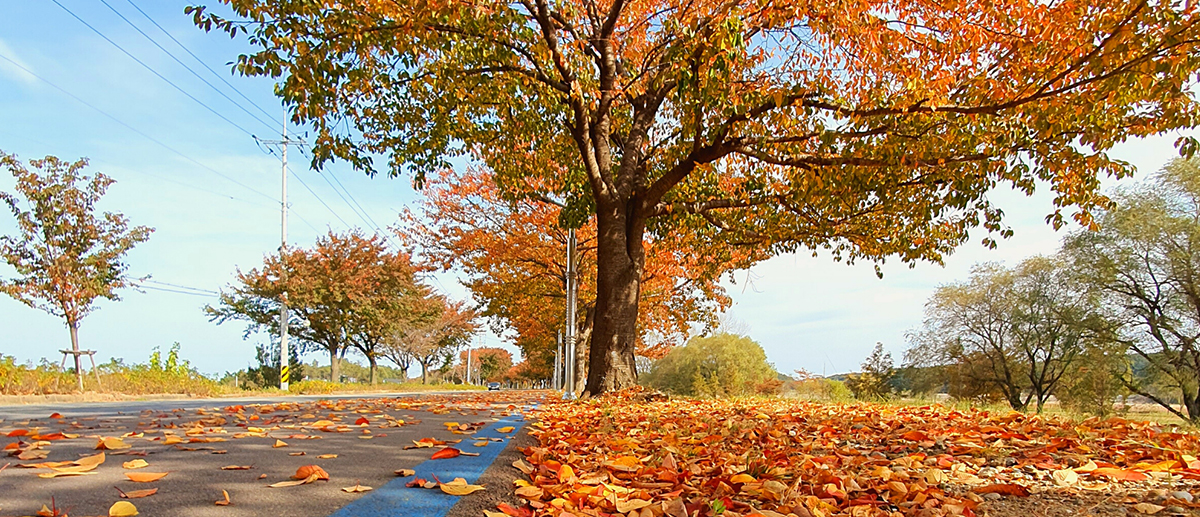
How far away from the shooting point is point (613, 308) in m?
9.63

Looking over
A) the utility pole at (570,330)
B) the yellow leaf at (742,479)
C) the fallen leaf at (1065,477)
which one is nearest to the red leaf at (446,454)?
the yellow leaf at (742,479)

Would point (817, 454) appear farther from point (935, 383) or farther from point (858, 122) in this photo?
point (935, 383)

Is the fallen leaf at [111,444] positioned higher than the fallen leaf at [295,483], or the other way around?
the fallen leaf at [111,444]

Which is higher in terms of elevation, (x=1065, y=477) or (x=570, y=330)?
(x=570, y=330)

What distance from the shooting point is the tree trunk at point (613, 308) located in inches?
380

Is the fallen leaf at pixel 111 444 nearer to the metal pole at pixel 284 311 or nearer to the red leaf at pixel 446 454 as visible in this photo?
the red leaf at pixel 446 454

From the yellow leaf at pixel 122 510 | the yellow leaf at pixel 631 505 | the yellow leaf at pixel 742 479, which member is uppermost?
the yellow leaf at pixel 122 510

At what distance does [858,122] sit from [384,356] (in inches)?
1926

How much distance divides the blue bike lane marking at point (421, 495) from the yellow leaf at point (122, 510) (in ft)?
2.15

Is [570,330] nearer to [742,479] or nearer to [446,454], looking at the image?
[446,454]

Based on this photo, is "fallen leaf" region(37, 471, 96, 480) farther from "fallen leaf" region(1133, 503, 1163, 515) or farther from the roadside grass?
the roadside grass

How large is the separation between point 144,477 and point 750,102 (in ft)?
20.6

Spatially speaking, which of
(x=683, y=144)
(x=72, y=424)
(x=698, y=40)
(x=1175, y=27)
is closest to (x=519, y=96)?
(x=683, y=144)

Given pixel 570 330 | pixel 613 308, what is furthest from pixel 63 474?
pixel 570 330
